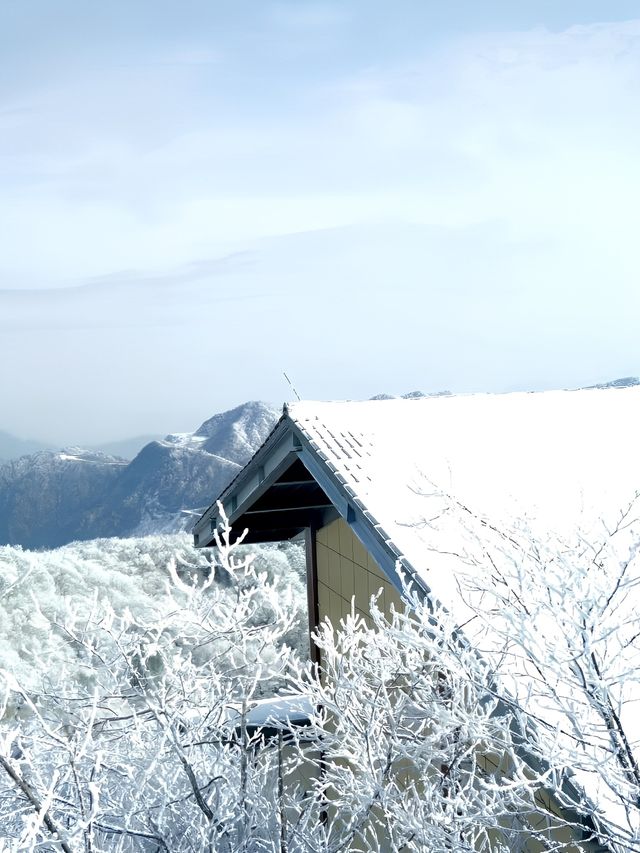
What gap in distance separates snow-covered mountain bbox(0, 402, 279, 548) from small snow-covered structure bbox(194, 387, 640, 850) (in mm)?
31146

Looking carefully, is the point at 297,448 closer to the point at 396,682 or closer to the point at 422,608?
the point at 396,682

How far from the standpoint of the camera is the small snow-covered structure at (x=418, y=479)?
5.81 metres

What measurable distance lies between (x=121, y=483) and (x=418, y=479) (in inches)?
1660

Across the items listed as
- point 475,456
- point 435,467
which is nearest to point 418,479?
point 435,467

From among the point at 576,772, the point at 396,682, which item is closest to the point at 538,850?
the point at 396,682

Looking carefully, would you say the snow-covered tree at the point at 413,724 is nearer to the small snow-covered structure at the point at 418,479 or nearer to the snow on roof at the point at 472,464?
the snow on roof at the point at 472,464

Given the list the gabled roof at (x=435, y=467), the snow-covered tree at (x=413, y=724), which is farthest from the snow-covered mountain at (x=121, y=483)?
the snow-covered tree at (x=413, y=724)

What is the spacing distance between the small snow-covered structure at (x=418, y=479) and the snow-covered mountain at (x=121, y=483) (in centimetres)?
3115

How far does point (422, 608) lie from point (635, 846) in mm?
1217

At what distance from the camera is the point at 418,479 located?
6.78m

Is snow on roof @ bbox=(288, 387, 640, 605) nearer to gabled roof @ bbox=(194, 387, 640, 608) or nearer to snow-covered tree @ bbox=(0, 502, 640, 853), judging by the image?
gabled roof @ bbox=(194, 387, 640, 608)

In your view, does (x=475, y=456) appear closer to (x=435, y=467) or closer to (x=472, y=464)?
(x=472, y=464)

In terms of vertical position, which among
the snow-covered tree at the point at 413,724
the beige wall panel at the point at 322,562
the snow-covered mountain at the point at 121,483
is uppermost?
the snow-covered tree at the point at 413,724

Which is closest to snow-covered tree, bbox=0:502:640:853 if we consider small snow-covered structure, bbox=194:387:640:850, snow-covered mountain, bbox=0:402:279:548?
small snow-covered structure, bbox=194:387:640:850
